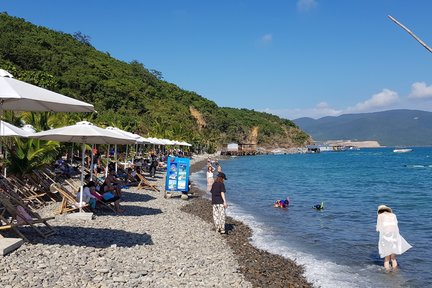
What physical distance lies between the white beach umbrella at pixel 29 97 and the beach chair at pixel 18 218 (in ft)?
5.04

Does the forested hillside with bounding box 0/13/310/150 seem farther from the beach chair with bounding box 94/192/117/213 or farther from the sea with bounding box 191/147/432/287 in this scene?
the beach chair with bounding box 94/192/117/213

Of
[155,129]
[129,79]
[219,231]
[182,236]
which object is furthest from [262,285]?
[129,79]

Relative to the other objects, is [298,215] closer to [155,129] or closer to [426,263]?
[426,263]

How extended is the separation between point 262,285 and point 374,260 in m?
3.74

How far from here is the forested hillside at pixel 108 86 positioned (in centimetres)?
5560

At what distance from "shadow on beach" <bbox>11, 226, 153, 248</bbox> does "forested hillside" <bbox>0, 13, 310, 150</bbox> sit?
88.0 ft

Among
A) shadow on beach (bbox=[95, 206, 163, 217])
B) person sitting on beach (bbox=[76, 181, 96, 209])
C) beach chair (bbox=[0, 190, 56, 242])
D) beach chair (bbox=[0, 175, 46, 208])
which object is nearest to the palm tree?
beach chair (bbox=[0, 175, 46, 208])

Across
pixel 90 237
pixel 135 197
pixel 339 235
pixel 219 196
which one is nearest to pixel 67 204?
pixel 90 237

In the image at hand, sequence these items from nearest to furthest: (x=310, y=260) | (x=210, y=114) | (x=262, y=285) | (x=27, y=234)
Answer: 1. (x=262, y=285)
2. (x=27, y=234)
3. (x=310, y=260)
4. (x=210, y=114)

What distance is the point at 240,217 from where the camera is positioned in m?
14.9

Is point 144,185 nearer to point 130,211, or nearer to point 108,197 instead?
point 130,211

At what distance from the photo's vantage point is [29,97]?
5605 millimetres

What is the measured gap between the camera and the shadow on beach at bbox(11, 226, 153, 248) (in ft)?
24.9

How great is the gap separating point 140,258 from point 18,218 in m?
2.20
